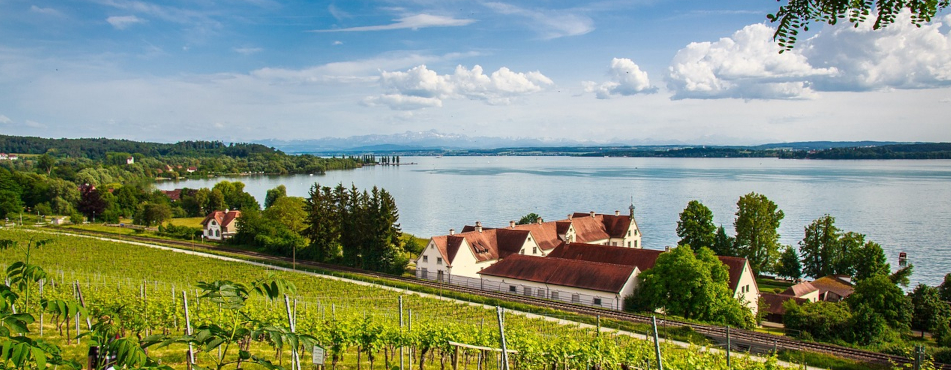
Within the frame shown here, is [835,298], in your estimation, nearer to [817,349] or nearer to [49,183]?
[817,349]

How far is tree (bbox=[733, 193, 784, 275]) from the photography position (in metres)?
42.8

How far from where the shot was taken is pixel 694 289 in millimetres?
27547

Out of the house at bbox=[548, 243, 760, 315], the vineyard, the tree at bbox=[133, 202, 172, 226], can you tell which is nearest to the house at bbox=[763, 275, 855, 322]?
the house at bbox=[548, 243, 760, 315]

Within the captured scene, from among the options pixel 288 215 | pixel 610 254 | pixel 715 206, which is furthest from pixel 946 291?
pixel 715 206

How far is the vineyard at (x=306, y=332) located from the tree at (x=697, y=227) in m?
22.4

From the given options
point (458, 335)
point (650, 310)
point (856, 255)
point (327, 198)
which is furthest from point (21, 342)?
point (856, 255)

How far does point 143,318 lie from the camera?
16469mm

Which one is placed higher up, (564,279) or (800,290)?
(564,279)

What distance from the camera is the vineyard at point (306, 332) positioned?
3.89m

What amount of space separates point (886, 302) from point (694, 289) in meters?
9.49

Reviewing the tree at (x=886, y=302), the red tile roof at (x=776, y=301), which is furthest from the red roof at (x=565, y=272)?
the tree at (x=886, y=302)

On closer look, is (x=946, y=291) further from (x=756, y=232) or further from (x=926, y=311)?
(x=756, y=232)

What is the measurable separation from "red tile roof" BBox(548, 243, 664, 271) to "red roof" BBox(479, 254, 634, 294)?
351 cm

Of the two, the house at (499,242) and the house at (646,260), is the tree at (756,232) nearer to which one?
the house at (499,242)
